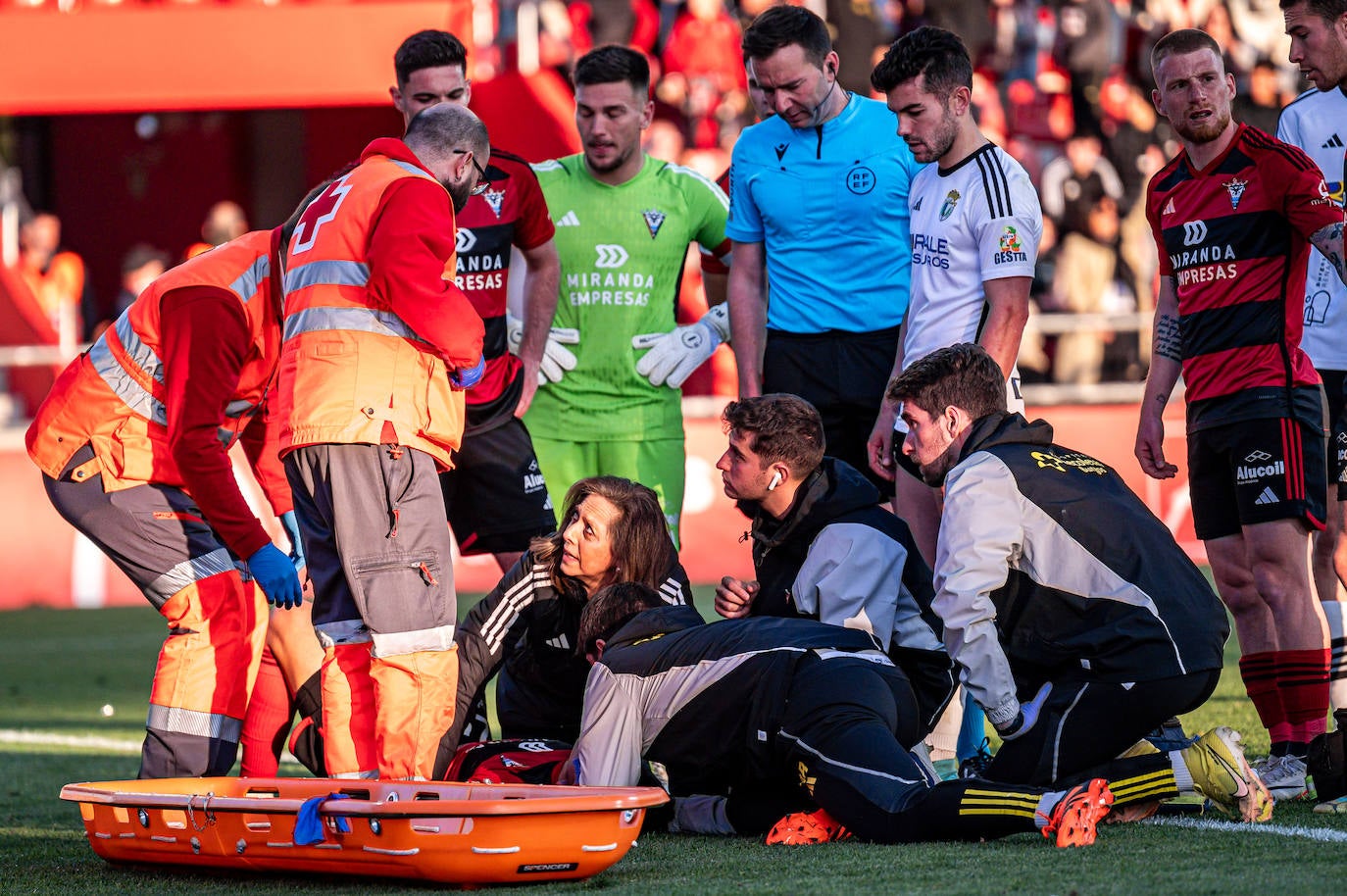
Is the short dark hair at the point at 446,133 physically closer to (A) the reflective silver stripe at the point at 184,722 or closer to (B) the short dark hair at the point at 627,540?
(B) the short dark hair at the point at 627,540

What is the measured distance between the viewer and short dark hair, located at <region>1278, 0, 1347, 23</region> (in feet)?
17.8

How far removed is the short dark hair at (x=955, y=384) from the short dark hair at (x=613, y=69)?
93.4 inches

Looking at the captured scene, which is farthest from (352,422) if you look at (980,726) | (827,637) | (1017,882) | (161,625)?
(161,625)

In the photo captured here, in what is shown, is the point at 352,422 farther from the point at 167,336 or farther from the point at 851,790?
the point at 851,790

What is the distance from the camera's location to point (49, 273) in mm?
17016

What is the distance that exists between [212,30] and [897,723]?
13009 mm

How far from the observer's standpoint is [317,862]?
13.1ft

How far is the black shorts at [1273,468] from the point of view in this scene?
16.6 feet

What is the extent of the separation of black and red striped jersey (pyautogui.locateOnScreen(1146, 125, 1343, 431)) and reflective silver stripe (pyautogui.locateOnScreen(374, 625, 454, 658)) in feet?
7.89

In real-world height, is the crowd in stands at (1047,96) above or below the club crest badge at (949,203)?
above

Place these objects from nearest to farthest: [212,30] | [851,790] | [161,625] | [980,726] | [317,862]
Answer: [317,862] → [851,790] → [980,726] → [161,625] → [212,30]

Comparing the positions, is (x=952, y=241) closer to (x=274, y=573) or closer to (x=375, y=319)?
(x=375, y=319)

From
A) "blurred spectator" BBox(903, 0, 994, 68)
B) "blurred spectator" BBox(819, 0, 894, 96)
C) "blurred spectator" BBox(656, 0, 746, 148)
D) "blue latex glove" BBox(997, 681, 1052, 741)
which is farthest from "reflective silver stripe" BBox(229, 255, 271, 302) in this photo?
"blurred spectator" BBox(903, 0, 994, 68)

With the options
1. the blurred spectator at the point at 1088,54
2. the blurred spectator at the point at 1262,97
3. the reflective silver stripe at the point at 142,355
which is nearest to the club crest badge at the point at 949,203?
the reflective silver stripe at the point at 142,355
